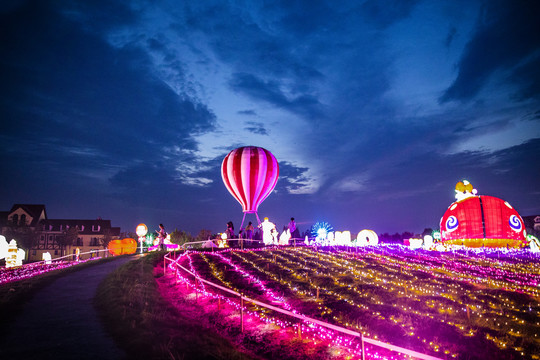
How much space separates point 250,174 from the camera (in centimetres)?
2827

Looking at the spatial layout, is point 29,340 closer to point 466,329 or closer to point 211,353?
point 211,353

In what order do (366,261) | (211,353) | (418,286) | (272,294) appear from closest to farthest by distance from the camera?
(211,353) → (272,294) → (418,286) → (366,261)

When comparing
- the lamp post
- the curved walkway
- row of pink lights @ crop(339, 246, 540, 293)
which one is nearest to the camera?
the curved walkway

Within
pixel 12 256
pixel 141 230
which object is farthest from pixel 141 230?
pixel 12 256

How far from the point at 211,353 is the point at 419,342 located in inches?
199

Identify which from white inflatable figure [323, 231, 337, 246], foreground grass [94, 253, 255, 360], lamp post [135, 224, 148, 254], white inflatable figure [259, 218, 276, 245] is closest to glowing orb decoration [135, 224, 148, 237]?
lamp post [135, 224, 148, 254]

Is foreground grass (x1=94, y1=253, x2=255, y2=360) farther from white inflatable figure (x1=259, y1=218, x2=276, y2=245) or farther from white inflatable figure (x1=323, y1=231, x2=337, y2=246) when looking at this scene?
white inflatable figure (x1=323, y1=231, x2=337, y2=246)

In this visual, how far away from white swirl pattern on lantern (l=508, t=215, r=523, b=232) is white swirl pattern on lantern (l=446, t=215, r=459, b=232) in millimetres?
3862

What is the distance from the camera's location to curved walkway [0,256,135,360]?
21.8 ft

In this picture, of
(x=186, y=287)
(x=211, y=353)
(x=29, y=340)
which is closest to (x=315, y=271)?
(x=186, y=287)

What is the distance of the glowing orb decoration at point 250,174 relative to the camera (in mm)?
28333

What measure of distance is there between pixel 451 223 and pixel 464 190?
10.8 ft

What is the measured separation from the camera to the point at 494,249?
2594 centimetres

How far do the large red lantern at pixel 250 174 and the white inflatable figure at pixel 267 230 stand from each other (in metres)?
1.62
